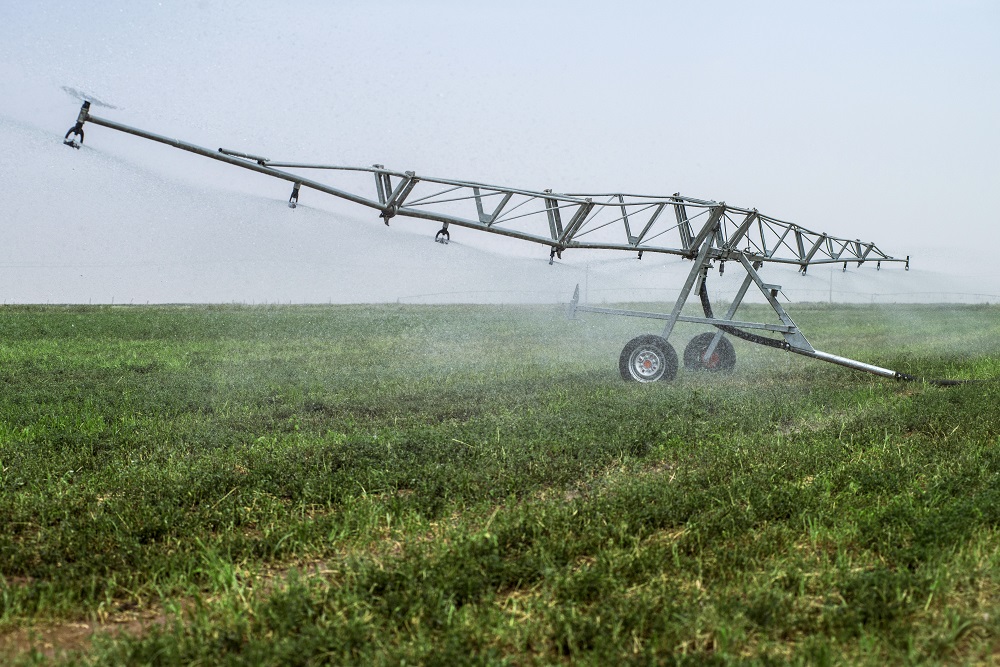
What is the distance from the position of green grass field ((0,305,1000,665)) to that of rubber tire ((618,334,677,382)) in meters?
1.55

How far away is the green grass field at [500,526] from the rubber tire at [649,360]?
155 centimetres

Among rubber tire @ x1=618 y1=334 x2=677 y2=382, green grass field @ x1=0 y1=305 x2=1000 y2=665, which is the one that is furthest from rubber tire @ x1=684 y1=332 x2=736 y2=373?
green grass field @ x1=0 y1=305 x2=1000 y2=665

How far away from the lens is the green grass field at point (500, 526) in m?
3.61

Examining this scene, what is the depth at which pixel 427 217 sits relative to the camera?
10.5 meters

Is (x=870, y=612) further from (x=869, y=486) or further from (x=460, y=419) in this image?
(x=460, y=419)

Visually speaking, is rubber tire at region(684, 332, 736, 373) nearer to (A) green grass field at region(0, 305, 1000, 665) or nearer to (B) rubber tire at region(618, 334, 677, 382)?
(B) rubber tire at region(618, 334, 677, 382)

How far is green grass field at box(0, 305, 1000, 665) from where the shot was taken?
3.61 metres

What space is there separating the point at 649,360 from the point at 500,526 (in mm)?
7550

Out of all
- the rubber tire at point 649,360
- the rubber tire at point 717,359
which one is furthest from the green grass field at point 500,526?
the rubber tire at point 717,359

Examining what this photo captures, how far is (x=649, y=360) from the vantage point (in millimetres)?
12102

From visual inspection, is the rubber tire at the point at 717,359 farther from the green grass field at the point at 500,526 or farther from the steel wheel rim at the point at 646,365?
the green grass field at the point at 500,526

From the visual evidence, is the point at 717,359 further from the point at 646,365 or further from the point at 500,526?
the point at 500,526

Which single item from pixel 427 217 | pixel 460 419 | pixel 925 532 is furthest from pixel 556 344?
pixel 925 532

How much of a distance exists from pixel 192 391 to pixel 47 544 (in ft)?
19.8
